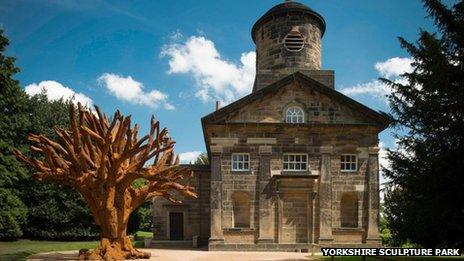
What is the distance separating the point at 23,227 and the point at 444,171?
31.3 metres

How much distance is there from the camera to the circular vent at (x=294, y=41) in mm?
29516

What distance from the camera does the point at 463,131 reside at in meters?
11.5

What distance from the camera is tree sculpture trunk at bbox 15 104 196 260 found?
16.1 metres

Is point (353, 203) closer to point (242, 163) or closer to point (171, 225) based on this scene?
point (242, 163)

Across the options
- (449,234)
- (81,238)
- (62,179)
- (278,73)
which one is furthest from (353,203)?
(81,238)

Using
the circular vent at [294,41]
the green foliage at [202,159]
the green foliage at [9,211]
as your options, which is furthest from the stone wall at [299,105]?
the green foliage at [202,159]

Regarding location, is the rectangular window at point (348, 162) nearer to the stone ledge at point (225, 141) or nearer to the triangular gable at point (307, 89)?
the triangular gable at point (307, 89)

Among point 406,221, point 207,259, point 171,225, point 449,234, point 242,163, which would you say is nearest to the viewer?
point 449,234

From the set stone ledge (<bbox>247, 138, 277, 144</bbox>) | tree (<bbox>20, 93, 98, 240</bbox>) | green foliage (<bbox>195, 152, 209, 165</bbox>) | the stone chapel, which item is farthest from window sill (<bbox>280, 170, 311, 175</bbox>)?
green foliage (<bbox>195, 152, 209, 165</bbox>)

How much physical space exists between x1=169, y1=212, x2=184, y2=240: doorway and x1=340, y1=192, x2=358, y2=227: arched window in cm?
1043

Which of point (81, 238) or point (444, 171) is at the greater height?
point (444, 171)

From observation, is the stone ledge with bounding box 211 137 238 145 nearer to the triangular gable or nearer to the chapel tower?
the triangular gable

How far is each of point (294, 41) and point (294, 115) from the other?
7.08 meters

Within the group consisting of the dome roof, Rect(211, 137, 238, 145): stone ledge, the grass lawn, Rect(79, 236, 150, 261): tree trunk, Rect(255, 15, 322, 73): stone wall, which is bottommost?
the grass lawn
